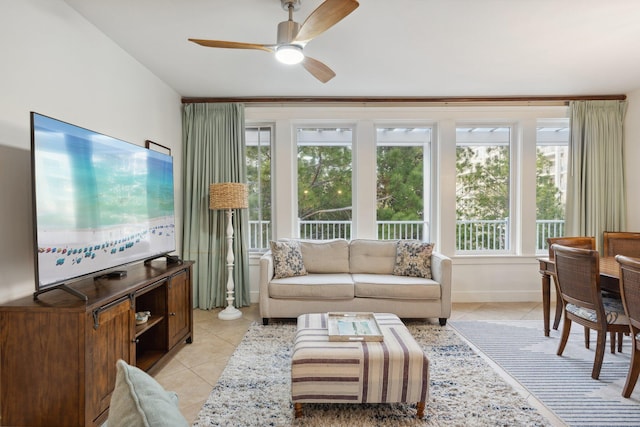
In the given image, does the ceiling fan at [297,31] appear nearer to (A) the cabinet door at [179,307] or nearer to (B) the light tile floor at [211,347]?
(A) the cabinet door at [179,307]

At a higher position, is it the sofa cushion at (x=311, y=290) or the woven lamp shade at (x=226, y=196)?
the woven lamp shade at (x=226, y=196)

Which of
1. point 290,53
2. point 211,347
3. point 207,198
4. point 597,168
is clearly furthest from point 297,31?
point 597,168

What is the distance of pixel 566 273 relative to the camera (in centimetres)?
268

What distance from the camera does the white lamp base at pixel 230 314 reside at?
374 centimetres

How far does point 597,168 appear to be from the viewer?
4191 mm

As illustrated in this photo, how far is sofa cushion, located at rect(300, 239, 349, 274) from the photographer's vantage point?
394 centimetres

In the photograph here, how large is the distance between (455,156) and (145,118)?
11.9 feet

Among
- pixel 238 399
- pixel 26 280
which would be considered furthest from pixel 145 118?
pixel 238 399

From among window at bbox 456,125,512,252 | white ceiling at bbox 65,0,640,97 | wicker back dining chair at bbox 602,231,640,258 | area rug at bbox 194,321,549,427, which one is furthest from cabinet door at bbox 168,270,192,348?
wicker back dining chair at bbox 602,231,640,258

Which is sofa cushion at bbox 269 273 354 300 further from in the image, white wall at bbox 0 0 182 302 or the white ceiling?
the white ceiling

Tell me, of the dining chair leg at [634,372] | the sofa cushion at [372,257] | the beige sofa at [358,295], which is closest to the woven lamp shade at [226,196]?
the beige sofa at [358,295]

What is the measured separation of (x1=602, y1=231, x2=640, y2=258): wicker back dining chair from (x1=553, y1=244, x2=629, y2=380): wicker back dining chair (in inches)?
51.0

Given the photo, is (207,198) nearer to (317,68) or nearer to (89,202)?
(89,202)

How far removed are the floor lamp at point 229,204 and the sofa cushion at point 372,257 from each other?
1381mm
